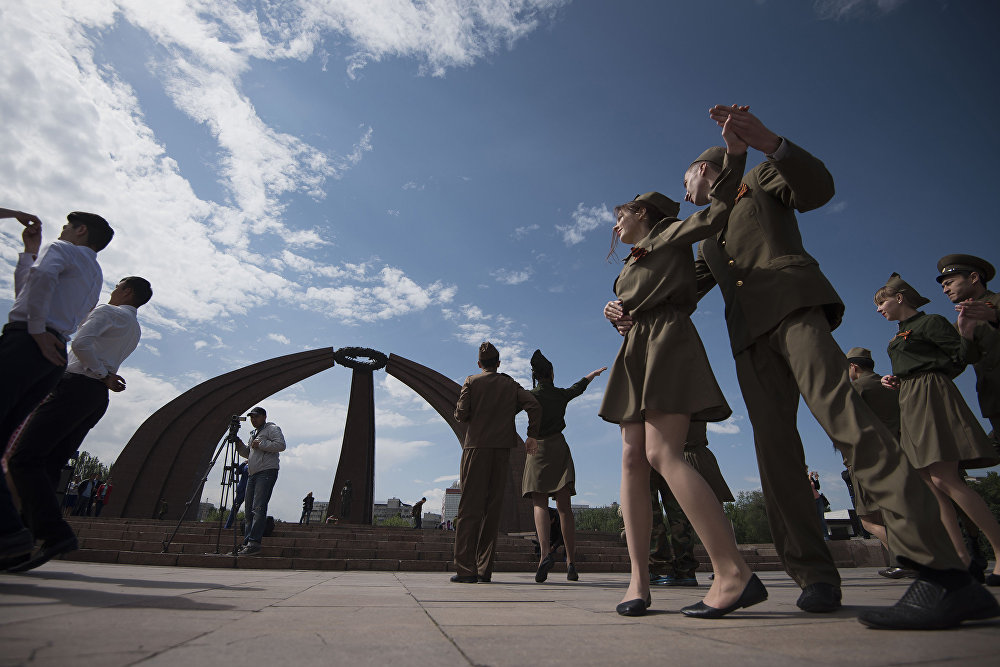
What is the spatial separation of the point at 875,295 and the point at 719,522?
2.71 meters

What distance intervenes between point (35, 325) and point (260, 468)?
3.95 metres

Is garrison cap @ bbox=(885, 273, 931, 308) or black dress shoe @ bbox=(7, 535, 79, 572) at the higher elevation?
garrison cap @ bbox=(885, 273, 931, 308)

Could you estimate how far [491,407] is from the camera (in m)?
4.71

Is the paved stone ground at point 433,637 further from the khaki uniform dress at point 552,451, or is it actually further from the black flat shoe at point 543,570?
the khaki uniform dress at point 552,451

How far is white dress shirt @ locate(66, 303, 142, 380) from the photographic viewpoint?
328cm

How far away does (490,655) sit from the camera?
1.12m

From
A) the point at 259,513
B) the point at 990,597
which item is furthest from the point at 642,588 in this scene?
the point at 259,513

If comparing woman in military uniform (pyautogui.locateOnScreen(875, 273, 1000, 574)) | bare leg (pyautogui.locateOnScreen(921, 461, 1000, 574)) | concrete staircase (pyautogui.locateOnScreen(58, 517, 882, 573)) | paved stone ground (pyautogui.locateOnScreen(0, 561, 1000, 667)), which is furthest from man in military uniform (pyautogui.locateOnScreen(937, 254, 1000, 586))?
concrete staircase (pyautogui.locateOnScreen(58, 517, 882, 573))

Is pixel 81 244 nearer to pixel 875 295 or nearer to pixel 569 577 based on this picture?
pixel 569 577

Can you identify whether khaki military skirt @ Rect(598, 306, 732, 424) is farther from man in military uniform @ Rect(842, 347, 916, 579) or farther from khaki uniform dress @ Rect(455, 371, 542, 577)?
man in military uniform @ Rect(842, 347, 916, 579)

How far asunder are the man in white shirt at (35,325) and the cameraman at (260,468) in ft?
11.0

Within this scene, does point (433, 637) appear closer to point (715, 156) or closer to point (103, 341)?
point (715, 156)

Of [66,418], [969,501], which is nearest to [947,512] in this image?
[969,501]

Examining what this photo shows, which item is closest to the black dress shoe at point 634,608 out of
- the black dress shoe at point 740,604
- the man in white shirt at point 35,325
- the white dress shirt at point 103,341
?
the black dress shoe at point 740,604
